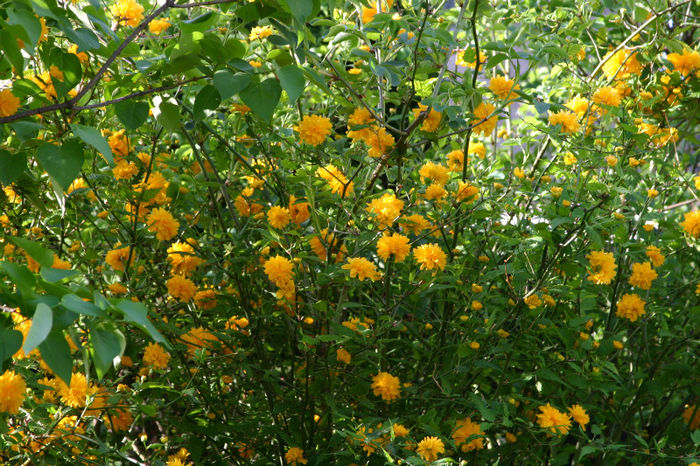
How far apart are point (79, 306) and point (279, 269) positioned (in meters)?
→ 0.92

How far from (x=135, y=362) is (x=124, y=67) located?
87 centimetres

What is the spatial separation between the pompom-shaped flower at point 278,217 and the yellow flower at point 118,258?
17.1 inches

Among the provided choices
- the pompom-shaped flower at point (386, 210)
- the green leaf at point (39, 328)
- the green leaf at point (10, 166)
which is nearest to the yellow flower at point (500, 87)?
the pompom-shaped flower at point (386, 210)

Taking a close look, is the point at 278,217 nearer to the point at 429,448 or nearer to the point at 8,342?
the point at 429,448

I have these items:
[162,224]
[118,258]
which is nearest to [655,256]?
[162,224]

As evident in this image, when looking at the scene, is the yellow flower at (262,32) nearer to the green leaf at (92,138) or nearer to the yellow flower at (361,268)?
the yellow flower at (361,268)

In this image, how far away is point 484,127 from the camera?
1.93m

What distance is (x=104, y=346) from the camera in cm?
90

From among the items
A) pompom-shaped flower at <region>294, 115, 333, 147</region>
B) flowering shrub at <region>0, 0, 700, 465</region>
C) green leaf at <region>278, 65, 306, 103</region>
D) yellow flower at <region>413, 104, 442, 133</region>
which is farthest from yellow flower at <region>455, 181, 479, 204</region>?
green leaf at <region>278, 65, 306, 103</region>

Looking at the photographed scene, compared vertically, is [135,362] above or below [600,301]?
above

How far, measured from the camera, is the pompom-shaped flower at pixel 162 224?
1915mm

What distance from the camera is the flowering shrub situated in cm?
174

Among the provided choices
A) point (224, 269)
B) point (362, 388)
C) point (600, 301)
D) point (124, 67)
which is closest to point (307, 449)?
point (362, 388)

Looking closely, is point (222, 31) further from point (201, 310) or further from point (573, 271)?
point (573, 271)
